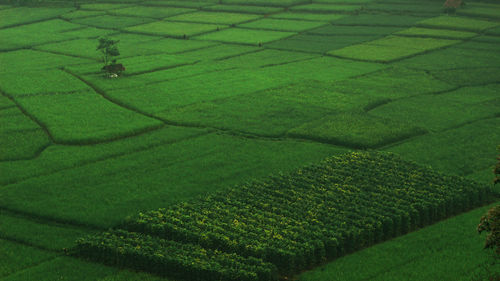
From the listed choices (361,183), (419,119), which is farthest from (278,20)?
(361,183)

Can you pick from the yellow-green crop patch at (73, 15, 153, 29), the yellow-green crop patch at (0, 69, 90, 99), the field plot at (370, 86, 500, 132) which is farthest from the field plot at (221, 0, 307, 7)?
the field plot at (370, 86, 500, 132)

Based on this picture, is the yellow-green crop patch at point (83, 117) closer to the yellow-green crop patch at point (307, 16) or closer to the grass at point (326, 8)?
the yellow-green crop patch at point (307, 16)

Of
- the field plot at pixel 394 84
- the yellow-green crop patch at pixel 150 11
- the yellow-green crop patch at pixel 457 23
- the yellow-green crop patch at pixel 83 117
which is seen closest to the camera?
the yellow-green crop patch at pixel 83 117

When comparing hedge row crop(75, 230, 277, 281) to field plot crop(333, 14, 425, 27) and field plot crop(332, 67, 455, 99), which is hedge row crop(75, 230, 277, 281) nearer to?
field plot crop(332, 67, 455, 99)

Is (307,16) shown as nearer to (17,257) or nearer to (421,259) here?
(421,259)

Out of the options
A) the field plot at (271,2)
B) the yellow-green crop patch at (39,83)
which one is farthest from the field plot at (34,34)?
the field plot at (271,2)

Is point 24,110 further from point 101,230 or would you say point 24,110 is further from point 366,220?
point 366,220

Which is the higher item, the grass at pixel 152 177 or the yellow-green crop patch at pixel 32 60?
the yellow-green crop patch at pixel 32 60

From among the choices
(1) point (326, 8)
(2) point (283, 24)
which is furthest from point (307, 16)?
(2) point (283, 24)
